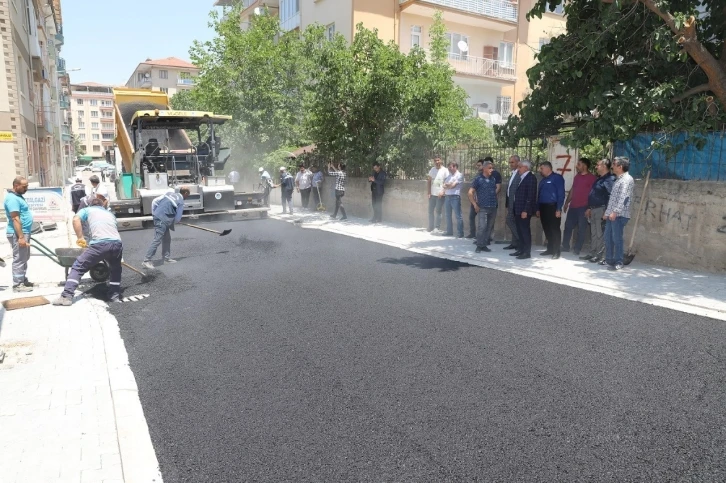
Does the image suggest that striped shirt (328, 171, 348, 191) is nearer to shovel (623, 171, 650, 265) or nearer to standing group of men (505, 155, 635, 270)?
standing group of men (505, 155, 635, 270)

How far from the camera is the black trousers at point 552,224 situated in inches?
368

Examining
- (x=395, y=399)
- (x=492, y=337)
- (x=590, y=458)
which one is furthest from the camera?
(x=492, y=337)

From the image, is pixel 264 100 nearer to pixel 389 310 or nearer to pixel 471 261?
pixel 471 261

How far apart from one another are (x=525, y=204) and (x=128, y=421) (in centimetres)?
744

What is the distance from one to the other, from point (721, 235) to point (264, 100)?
20025 mm

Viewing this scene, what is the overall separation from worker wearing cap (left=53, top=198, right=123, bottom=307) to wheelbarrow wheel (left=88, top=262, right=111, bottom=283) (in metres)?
0.83

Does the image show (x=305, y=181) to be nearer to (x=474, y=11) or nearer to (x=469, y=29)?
(x=474, y=11)

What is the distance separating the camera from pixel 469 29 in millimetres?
28406

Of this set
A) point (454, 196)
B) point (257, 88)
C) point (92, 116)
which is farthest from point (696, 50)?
point (92, 116)

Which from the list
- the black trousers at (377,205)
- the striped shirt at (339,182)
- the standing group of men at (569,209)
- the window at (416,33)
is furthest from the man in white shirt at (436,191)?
the window at (416,33)

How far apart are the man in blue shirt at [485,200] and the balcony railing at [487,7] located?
17.8 metres

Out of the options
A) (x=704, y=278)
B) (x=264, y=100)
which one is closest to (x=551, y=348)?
(x=704, y=278)

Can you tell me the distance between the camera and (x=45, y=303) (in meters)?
7.01

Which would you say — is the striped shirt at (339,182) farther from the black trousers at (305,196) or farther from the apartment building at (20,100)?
the apartment building at (20,100)
